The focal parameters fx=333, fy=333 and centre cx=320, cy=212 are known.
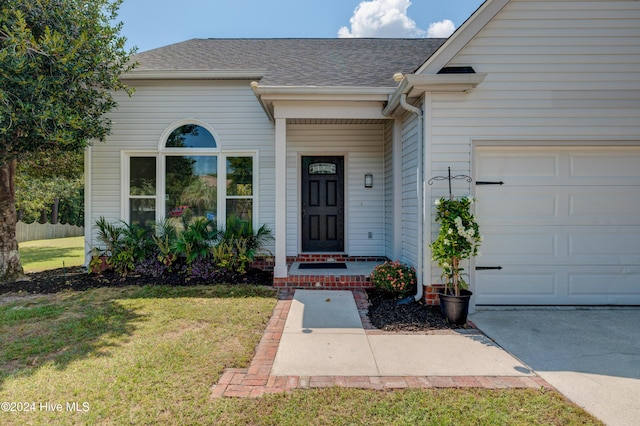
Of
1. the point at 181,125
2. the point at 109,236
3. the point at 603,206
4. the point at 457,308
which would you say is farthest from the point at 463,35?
the point at 109,236

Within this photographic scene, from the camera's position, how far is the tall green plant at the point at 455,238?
13.3 feet

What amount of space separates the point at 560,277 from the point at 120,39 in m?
8.01

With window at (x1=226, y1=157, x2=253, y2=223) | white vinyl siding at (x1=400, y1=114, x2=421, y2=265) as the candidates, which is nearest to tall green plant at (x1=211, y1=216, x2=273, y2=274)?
window at (x1=226, y1=157, x2=253, y2=223)

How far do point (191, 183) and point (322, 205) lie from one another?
2837mm

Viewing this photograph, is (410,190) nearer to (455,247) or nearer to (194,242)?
(455,247)

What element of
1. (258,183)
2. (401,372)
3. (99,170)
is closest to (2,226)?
(99,170)

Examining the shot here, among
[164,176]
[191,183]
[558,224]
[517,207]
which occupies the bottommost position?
[558,224]

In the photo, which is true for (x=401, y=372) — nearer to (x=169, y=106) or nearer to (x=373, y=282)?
(x=373, y=282)

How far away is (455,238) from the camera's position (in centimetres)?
405

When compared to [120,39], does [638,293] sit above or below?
below

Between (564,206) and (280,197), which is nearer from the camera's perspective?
(564,206)

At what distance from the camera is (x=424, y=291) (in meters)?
4.65

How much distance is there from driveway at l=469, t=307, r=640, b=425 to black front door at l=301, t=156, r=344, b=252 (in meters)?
3.48

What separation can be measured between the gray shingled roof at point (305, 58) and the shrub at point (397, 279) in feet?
10.0
